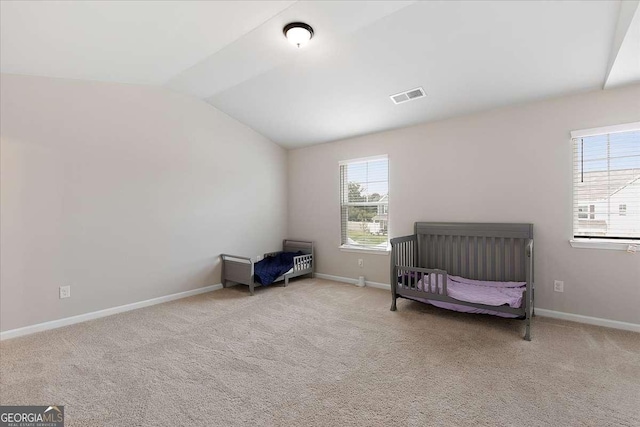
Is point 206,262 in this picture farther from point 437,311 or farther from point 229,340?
point 437,311

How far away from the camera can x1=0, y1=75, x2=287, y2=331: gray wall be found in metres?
A: 2.78

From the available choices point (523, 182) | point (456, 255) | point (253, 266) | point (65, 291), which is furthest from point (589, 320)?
point (65, 291)

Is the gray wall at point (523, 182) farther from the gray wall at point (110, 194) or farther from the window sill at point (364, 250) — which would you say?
the gray wall at point (110, 194)

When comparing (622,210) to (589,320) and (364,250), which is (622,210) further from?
(364,250)

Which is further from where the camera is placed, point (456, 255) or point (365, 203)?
point (365, 203)

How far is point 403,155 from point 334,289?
2092mm

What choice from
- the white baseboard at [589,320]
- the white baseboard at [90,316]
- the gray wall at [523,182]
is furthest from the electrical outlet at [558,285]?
the white baseboard at [90,316]

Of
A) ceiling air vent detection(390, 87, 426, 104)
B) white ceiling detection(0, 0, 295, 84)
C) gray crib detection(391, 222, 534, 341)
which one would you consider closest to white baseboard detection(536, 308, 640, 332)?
gray crib detection(391, 222, 534, 341)

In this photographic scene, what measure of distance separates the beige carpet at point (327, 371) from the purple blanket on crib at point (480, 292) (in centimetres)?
17

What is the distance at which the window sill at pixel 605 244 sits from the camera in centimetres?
Result: 273

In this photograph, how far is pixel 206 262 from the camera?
13.8ft

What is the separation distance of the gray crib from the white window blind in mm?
518

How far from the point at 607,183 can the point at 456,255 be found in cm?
155

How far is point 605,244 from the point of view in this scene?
2824mm
